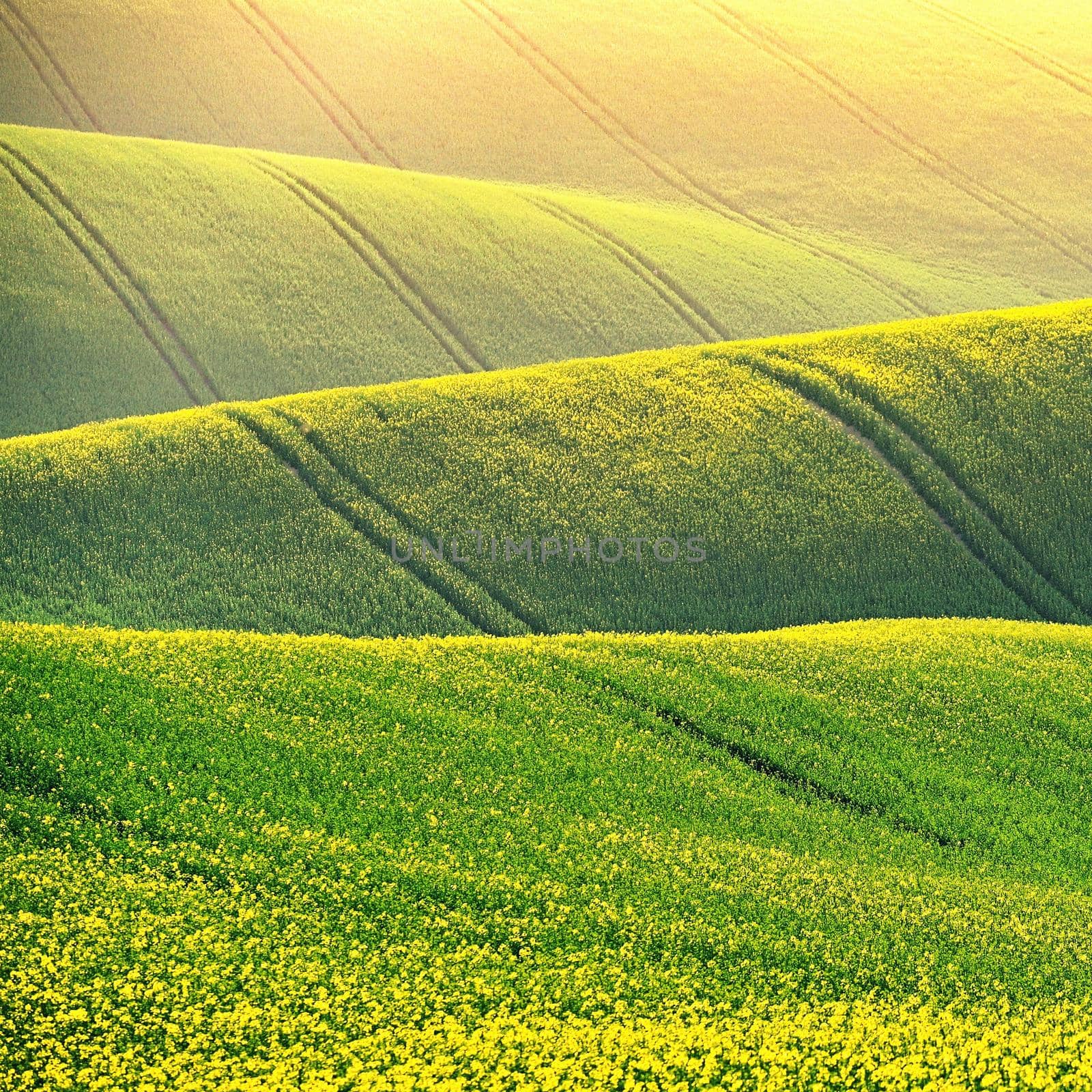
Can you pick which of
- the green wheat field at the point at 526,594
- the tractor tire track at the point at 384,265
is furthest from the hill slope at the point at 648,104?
the tractor tire track at the point at 384,265

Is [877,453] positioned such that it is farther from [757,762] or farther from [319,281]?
[319,281]

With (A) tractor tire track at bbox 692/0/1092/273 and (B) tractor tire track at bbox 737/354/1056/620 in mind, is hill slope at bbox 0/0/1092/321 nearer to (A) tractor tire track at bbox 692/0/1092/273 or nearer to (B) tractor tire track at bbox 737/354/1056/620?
(A) tractor tire track at bbox 692/0/1092/273

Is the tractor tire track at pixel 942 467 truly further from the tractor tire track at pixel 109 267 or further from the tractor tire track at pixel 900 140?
the tractor tire track at pixel 900 140

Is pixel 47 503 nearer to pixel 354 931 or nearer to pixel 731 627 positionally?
pixel 731 627

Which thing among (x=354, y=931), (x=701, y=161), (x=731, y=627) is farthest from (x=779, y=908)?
(x=701, y=161)

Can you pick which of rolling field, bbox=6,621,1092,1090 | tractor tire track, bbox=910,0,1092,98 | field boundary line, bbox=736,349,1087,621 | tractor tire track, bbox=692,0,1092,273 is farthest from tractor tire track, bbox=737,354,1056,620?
tractor tire track, bbox=910,0,1092,98

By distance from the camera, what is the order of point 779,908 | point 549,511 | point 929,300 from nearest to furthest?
point 779,908
point 549,511
point 929,300
